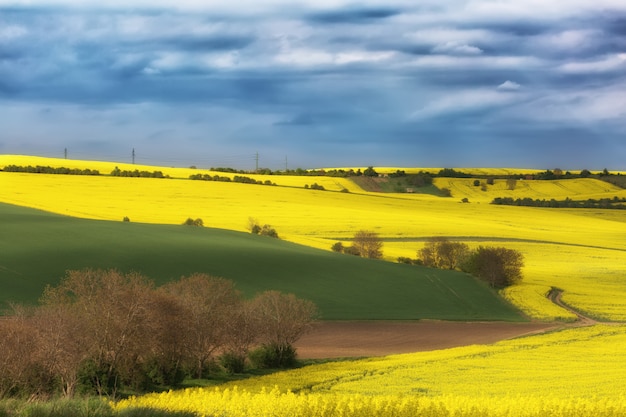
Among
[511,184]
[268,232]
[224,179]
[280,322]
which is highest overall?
[224,179]

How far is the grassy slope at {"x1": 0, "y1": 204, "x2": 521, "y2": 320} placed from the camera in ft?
167

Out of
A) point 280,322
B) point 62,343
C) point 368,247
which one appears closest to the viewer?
point 62,343

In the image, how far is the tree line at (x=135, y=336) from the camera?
2619 cm

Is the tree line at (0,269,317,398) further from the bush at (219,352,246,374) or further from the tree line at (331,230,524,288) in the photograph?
the tree line at (331,230,524,288)

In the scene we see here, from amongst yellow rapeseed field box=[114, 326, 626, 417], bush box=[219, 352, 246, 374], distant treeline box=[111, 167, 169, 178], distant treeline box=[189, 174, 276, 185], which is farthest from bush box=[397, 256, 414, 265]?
distant treeline box=[111, 167, 169, 178]

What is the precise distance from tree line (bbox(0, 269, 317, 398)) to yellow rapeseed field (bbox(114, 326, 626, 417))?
3.03 meters

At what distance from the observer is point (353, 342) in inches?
1662

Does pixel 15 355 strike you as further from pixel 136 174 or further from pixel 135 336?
pixel 136 174

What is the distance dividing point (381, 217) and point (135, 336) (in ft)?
230

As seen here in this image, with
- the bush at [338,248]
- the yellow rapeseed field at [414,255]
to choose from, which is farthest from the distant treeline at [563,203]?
the bush at [338,248]

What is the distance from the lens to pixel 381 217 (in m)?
97.0

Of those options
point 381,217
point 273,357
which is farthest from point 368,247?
point 273,357

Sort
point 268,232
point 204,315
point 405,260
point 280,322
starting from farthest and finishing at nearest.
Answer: point 268,232
point 405,260
point 280,322
point 204,315

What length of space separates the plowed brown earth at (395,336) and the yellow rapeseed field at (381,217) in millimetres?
7607
